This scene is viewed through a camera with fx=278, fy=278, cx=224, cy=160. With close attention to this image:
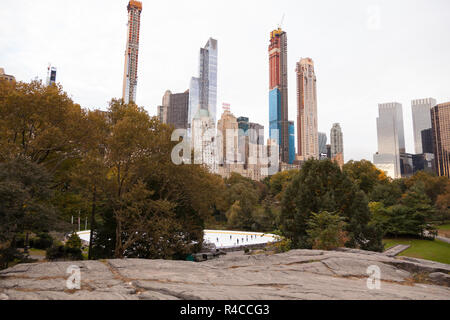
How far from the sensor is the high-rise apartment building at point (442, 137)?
6956 inches

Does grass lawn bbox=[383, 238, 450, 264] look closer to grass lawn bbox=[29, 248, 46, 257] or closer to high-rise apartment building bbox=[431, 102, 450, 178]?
grass lawn bbox=[29, 248, 46, 257]

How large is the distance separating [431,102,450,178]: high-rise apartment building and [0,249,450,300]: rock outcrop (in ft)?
681

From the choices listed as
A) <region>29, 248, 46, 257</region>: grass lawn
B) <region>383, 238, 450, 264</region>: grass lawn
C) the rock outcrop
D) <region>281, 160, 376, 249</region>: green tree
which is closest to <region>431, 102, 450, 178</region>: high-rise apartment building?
<region>383, 238, 450, 264</region>: grass lawn

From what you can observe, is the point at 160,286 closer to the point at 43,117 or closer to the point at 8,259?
the point at 8,259

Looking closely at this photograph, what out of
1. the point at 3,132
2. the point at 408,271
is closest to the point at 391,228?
the point at 408,271

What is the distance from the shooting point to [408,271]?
353 inches

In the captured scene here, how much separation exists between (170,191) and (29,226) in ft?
37.9

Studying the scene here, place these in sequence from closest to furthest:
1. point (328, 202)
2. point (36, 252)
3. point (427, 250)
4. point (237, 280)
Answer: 1. point (237, 280)
2. point (328, 202)
3. point (36, 252)
4. point (427, 250)

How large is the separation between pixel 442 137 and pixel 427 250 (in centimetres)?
19374

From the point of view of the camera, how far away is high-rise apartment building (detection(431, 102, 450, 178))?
176675 millimetres

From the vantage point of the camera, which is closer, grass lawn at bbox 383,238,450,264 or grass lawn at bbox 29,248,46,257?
grass lawn at bbox 29,248,46,257

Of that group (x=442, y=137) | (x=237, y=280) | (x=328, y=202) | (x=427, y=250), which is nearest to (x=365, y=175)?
(x=427, y=250)

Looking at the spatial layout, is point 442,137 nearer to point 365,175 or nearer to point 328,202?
point 365,175

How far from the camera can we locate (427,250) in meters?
33.2
